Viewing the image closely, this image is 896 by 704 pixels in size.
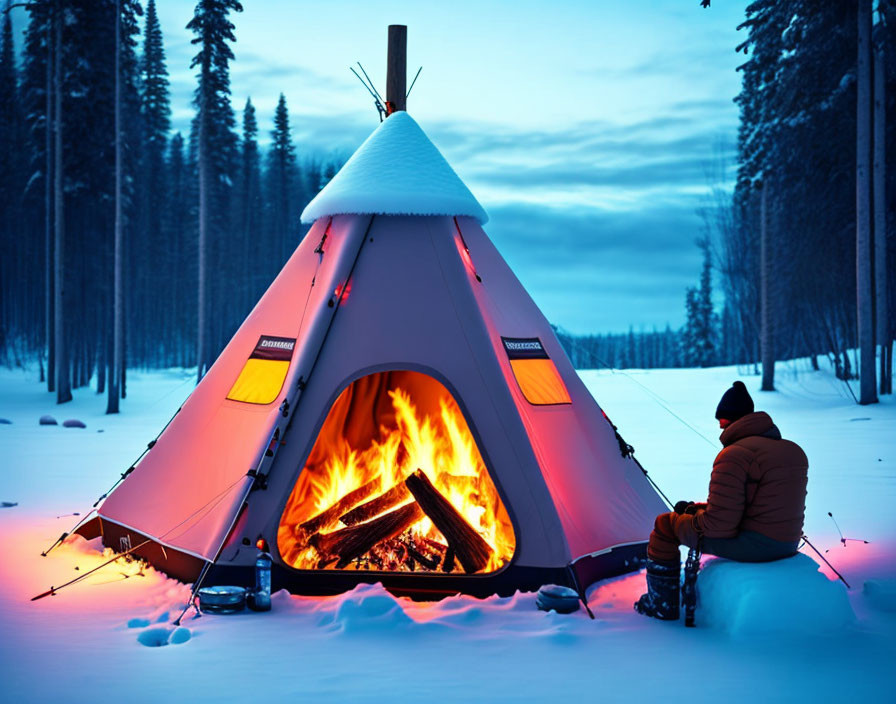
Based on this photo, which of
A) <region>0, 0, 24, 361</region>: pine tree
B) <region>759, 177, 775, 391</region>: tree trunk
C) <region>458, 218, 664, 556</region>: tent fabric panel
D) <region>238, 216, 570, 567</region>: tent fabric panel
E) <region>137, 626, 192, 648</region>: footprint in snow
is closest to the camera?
<region>137, 626, 192, 648</region>: footprint in snow

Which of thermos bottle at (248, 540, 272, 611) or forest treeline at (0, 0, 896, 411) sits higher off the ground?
forest treeline at (0, 0, 896, 411)

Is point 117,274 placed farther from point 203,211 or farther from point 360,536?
point 360,536

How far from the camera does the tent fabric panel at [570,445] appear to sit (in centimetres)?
670

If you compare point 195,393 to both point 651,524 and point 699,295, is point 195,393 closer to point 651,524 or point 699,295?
point 651,524

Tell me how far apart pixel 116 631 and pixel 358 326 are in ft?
9.55

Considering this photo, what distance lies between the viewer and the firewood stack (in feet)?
22.1

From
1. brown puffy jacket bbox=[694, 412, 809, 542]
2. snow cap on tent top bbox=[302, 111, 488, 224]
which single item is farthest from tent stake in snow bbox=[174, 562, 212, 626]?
brown puffy jacket bbox=[694, 412, 809, 542]

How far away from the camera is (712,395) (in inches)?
1117

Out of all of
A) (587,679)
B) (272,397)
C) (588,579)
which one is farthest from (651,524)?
(272,397)

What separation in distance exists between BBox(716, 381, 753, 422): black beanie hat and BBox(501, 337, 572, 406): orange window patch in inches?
67.7

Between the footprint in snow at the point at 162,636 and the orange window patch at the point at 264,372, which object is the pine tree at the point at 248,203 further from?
the footprint in snow at the point at 162,636

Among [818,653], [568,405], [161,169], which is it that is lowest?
[818,653]

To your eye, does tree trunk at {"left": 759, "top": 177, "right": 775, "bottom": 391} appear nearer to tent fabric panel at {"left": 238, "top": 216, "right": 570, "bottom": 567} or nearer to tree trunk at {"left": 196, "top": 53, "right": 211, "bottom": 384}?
tree trunk at {"left": 196, "top": 53, "right": 211, "bottom": 384}

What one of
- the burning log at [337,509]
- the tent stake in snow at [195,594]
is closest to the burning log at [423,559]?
the burning log at [337,509]
